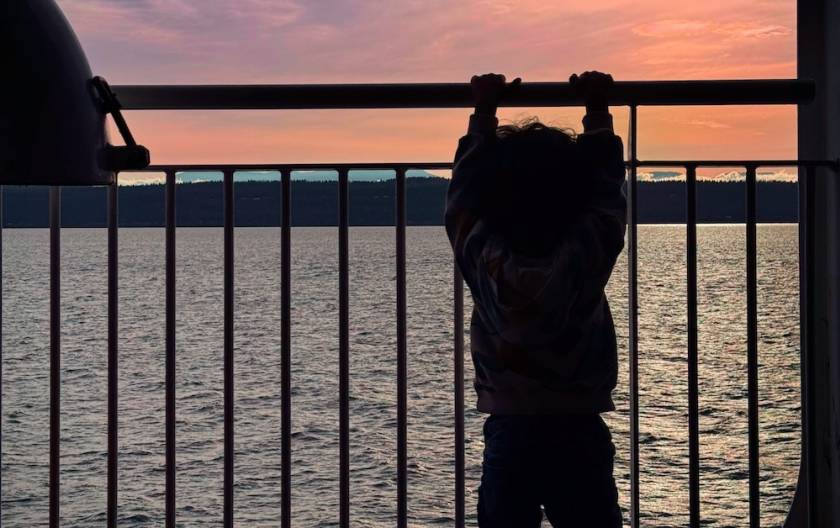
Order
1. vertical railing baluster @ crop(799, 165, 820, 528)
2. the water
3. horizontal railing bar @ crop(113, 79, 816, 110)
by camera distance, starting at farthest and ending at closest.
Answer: the water
vertical railing baluster @ crop(799, 165, 820, 528)
horizontal railing bar @ crop(113, 79, 816, 110)

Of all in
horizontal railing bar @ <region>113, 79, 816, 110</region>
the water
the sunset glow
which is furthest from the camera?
the sunset glow

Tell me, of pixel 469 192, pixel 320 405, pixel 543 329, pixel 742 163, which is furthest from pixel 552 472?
pixel 320 405

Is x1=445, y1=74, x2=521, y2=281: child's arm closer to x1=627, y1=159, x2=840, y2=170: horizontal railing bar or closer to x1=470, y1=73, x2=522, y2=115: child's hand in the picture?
x1=470, y1=73, x2=522, y2=115: child's hand

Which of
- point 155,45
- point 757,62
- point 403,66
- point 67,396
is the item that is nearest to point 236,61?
point 155,45

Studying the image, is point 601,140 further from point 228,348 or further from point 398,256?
point 228,348

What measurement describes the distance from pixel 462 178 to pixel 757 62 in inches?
2192

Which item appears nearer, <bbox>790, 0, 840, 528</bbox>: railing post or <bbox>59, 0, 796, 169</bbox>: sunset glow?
<bbox>790, 0, 840, 528</bbox>: railing post

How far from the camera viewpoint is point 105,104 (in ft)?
4.87

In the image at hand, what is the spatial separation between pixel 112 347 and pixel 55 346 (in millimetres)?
124

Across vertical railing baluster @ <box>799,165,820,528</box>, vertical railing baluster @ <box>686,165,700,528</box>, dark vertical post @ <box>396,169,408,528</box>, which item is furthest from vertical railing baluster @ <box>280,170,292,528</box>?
vertical railing baluster @ <box>799,165,820,528</box>

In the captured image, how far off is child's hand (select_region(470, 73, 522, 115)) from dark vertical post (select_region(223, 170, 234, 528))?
1.78 feet

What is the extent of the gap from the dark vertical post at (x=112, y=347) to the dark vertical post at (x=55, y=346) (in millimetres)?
105

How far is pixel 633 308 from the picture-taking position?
1.69 metres

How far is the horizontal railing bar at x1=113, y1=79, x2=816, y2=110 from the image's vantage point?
62.8 inches
